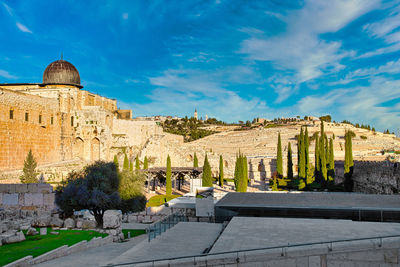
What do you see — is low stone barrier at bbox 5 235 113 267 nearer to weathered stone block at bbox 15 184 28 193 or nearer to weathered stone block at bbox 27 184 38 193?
weathered stone block at bbox 27 184 38 193

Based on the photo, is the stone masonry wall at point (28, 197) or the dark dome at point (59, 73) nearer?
the stone masonry wall at point (28, 197)

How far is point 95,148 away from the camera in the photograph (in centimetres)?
3806

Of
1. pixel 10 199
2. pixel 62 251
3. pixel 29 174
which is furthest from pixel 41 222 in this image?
pixel 29 174

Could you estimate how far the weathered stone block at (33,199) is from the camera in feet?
57.3

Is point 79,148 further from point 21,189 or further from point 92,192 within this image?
point 92,192

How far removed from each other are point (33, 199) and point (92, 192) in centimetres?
514

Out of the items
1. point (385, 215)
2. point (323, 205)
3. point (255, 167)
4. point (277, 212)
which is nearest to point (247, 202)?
point (277, 212)

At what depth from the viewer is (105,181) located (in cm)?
1575

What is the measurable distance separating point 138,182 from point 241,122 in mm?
98876

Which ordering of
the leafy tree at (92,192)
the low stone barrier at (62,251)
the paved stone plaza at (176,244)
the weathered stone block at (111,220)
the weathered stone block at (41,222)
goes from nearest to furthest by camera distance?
the paved stone plaza at (176,244) → the low stone barrier at (62,251) → the weathered stone block at (111,220) → the weathered stone block at (41,222) → the leafy tree at (92,192)

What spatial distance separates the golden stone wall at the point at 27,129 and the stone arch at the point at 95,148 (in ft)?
12.3

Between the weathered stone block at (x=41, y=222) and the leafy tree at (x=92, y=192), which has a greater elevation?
the leafy tree at (x=92, y=192)

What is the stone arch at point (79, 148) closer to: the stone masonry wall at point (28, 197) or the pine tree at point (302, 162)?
the stone masonry wall at point (28, 197)

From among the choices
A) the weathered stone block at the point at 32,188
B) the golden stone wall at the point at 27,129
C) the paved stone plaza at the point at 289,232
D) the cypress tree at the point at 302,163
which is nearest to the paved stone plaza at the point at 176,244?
the paved stone plaza at the point at 289,232
